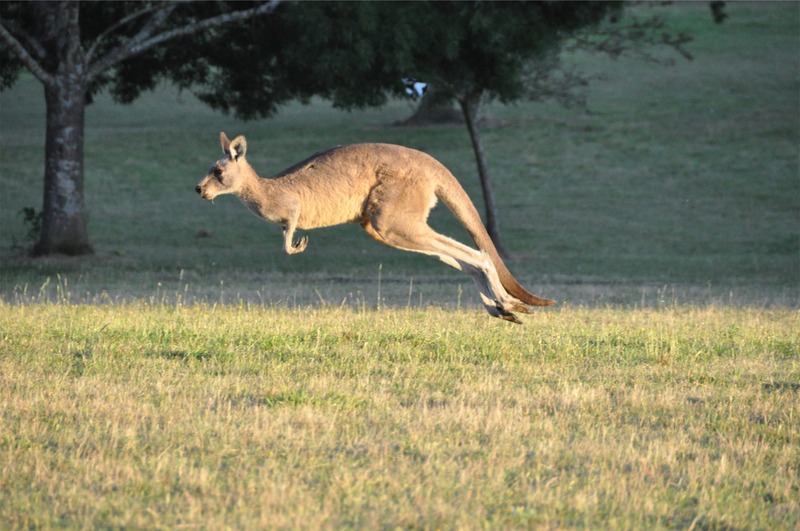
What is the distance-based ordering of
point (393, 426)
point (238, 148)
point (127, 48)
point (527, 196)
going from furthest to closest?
point (527, 196) → point (127, 48) → point (238, 148) → point (393, 426)

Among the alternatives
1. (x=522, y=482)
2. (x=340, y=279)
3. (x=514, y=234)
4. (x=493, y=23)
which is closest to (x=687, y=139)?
(x=514, y=234)

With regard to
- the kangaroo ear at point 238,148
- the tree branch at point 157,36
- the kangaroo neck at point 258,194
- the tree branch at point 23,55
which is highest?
the tree branch at point 157,36

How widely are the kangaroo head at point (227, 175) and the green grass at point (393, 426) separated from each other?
1.23 metres

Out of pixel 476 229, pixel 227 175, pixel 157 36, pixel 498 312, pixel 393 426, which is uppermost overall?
pixel 157 36

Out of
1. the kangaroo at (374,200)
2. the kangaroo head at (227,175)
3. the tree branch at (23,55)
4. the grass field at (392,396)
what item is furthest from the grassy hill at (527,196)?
the kangaroo head at (227,175)

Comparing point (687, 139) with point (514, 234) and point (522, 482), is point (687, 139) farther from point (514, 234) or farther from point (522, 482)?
point (522, 482)

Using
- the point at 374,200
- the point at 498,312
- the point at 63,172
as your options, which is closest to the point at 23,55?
the point at 63,172

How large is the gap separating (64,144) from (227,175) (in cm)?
984

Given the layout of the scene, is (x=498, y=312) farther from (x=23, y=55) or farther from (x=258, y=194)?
(x=23, y=55)

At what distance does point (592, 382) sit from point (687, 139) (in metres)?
29.8

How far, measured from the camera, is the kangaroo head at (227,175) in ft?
25.1

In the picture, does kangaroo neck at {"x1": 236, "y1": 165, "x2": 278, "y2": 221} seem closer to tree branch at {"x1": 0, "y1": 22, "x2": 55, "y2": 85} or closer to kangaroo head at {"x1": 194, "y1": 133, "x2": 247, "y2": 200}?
kangaroo head at {"x1": 194, "y1": 133, "x2": 247, "y2": 200}

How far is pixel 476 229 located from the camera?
8.34 m

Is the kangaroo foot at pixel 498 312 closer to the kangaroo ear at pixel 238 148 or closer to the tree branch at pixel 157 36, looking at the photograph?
the kangaroo ear at pixel 238 148
